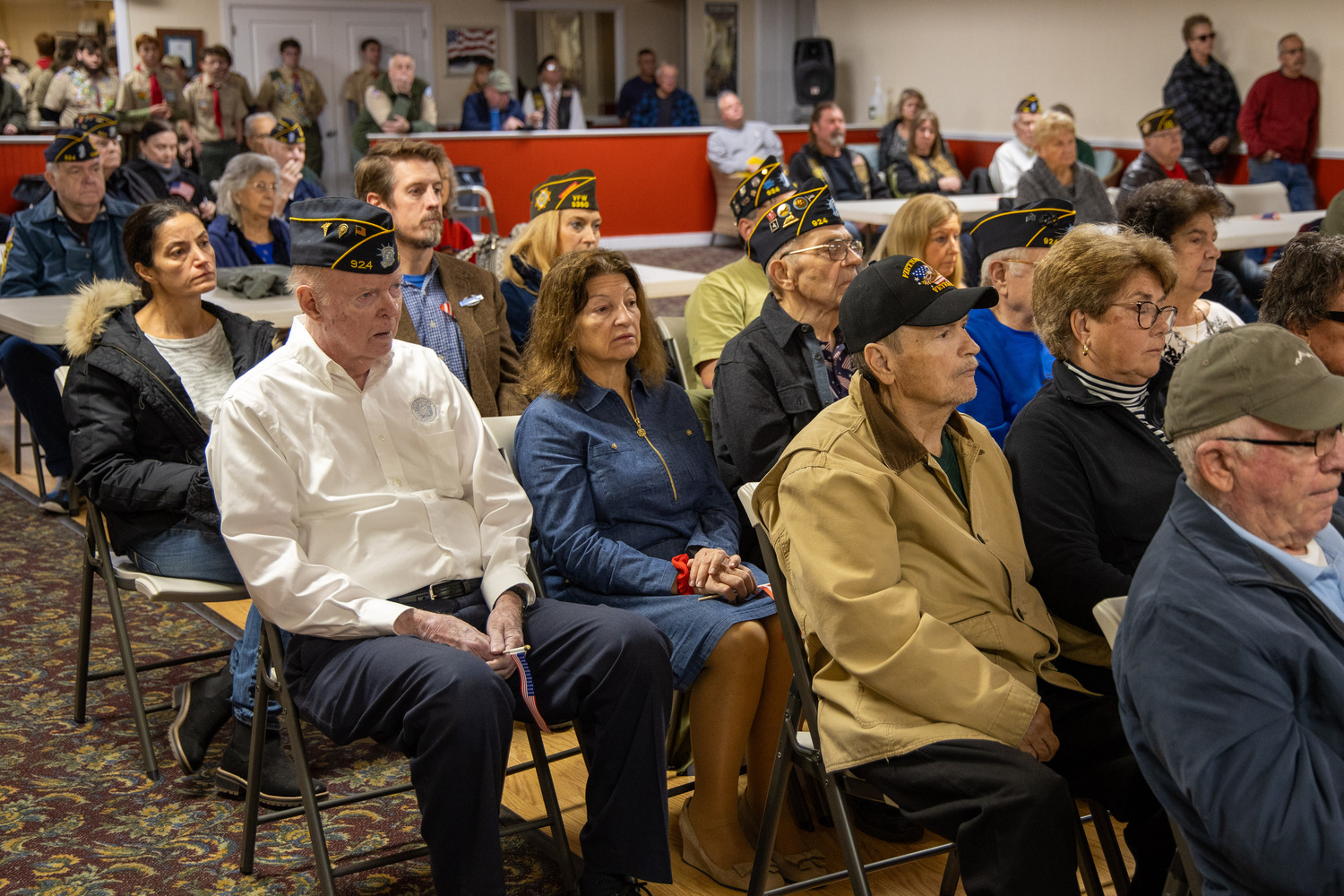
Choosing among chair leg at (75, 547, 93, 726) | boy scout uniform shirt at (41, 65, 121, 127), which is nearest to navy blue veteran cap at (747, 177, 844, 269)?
chair leg at (75, 547, 93, 726)

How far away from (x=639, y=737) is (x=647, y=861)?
0.73 feet

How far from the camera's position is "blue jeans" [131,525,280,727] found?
277 cm

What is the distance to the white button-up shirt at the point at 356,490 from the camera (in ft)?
7.32

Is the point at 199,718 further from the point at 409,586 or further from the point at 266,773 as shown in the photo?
the point at 409,586

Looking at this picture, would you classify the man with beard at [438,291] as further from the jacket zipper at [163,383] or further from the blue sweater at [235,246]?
the blue sweater at [235,246]

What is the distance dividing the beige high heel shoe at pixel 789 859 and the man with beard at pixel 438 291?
4.59 ft

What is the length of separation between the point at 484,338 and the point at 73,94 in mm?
8897

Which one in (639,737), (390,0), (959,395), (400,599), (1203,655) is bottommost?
(639,737)

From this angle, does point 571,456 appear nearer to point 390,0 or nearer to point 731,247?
point 731,247

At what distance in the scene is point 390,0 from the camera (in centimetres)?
1397

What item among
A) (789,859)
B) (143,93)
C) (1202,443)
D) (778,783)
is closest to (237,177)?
(789,859)

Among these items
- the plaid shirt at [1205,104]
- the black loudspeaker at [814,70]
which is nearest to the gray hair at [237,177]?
the plaid shirt at [1205,104]

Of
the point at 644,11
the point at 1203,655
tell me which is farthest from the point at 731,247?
the point at 1203,655

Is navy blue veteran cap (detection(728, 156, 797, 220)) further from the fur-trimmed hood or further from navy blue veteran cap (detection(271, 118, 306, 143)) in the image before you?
navy blue veteran cap (detection(271, 118, 306, 143))
